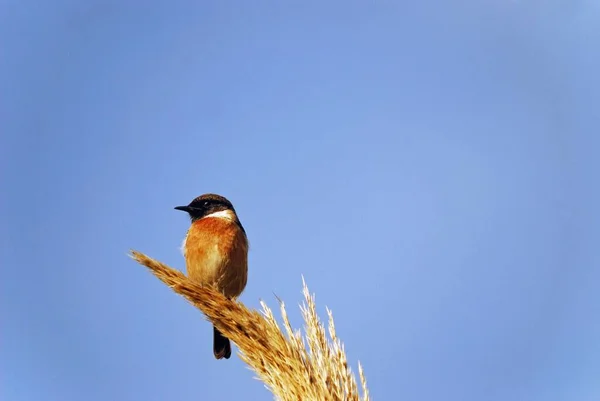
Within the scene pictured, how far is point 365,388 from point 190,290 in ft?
3.93

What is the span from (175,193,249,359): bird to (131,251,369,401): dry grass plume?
3.50 meters

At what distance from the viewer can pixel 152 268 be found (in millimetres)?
2969

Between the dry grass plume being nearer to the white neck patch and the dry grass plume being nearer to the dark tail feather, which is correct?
the dark tail feather

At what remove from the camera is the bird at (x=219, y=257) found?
20.1ft

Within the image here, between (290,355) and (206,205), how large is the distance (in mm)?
5014

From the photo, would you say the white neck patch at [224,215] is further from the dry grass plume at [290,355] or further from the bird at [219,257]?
the dry grass plume at [290,355]

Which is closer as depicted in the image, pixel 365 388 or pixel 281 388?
pixel 365 388

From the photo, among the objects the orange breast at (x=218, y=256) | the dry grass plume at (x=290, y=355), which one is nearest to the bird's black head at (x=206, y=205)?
the orange breast at (x=218, y=256)

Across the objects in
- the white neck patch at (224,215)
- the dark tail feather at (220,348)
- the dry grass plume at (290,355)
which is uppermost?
the white neck patch at (224,215)

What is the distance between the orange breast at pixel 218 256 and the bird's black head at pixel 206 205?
488 millimetres

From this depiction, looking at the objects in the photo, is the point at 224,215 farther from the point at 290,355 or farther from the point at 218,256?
the point at 290,355

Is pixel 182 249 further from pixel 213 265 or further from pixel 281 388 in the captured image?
pixel 281 388

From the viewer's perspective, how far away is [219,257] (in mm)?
→ 6098

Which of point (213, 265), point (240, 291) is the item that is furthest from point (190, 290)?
point (240, 291)
